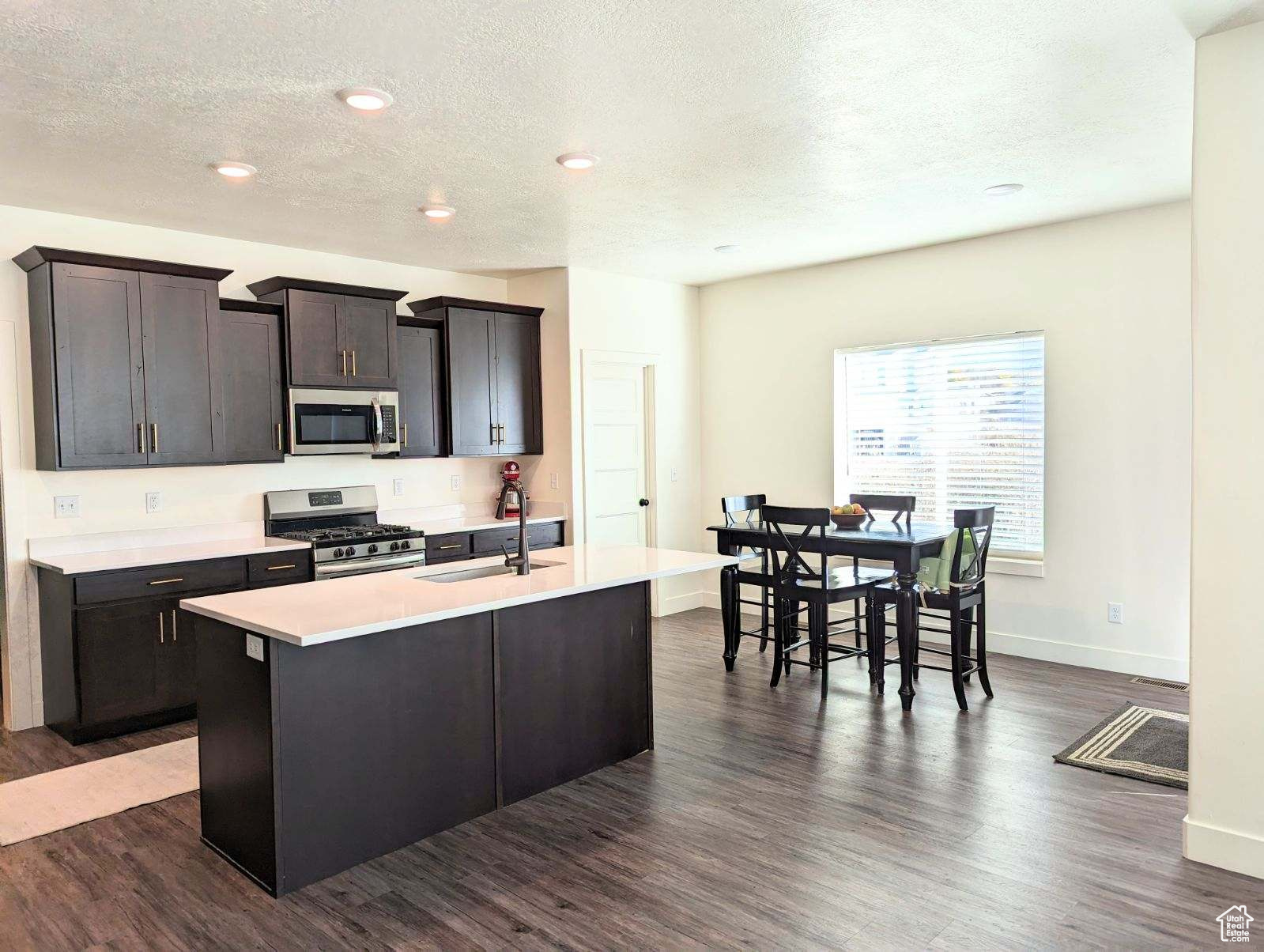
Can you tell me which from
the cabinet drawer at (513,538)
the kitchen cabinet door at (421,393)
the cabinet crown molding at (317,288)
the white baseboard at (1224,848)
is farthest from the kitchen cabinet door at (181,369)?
the white baseboard at (1224,848)

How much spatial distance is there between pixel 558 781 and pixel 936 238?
164 inches

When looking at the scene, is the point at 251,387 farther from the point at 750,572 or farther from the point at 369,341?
the point at 750,572

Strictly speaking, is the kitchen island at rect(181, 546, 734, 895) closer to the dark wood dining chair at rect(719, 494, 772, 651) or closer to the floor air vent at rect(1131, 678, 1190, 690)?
the dark wood dining chair at rect(719, 494, 772, 651)

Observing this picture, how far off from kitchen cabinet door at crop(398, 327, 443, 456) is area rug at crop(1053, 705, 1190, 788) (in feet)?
13.7

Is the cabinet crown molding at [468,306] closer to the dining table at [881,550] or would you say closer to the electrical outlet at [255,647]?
the dining table at [881,550]

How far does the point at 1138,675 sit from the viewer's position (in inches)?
201

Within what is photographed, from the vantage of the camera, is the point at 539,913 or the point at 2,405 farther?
the point at 2,405

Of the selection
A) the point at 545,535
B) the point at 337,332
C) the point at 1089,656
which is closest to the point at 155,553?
the point at 337,332

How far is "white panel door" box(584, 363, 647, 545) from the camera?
259 inches

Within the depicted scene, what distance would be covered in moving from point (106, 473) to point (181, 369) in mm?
706

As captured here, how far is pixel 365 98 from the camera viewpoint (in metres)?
3.12

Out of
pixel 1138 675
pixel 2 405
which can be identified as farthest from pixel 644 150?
pixel 1138 675

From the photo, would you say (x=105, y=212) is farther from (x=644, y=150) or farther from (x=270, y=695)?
(x=270, y=695)

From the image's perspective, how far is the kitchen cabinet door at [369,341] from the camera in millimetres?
5457
